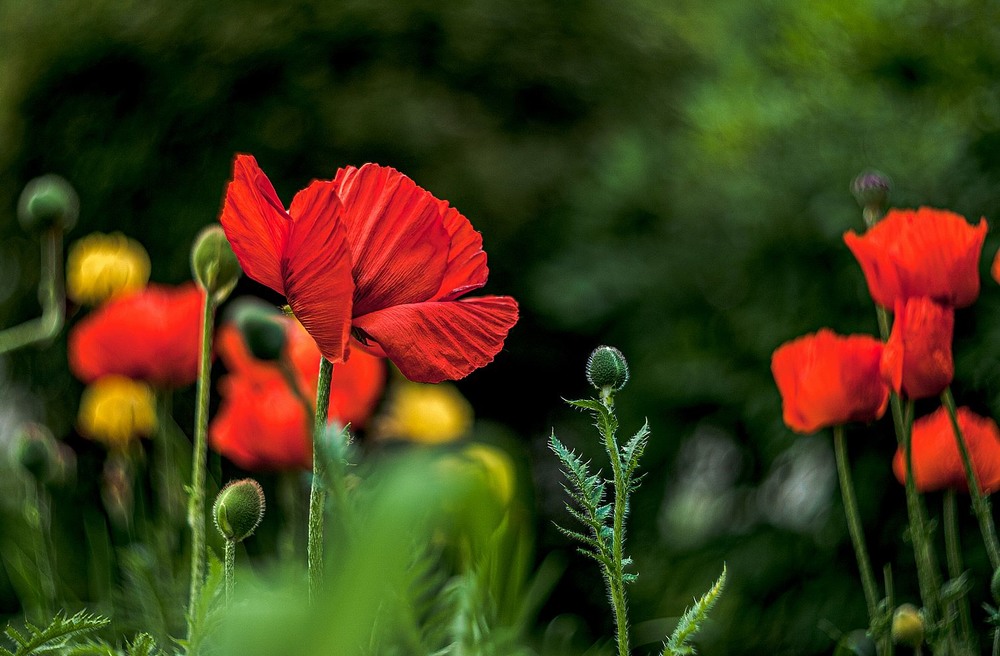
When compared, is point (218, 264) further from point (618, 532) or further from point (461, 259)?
point (618, 532)

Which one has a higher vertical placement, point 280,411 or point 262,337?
point 262,337

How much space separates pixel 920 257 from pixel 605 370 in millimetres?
228

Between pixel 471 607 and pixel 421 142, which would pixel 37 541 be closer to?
pixel 471 607

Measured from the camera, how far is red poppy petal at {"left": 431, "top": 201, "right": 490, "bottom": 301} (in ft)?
1.72

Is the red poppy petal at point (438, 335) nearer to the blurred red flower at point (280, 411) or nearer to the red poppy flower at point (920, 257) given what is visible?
the red poppy flower at point (920, 257)

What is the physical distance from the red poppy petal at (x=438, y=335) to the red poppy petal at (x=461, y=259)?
0.10ft

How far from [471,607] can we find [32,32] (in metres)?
1.84

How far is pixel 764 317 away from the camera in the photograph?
1536 mm

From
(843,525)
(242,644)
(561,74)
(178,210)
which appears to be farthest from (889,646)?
(561,74)

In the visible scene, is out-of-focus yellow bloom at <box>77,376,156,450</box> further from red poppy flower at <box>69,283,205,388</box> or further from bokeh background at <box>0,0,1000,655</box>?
bokeh background at <box>0,0,1000,655</box>

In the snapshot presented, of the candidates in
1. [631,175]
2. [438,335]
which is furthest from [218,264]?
[631,175]

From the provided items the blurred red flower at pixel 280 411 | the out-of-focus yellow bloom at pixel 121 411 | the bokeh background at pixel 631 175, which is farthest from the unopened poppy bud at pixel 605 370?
the out-of-focus yellow bloom at pixel 121 411

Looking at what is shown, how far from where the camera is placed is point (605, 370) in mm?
469

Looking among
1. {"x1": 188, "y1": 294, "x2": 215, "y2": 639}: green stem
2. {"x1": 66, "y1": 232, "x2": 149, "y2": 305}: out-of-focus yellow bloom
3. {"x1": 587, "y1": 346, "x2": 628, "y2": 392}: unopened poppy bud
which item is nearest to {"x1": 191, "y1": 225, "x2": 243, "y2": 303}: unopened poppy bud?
{"x1": 188, "y1": 294, "x2": 215, "y2": 639}: green stem
